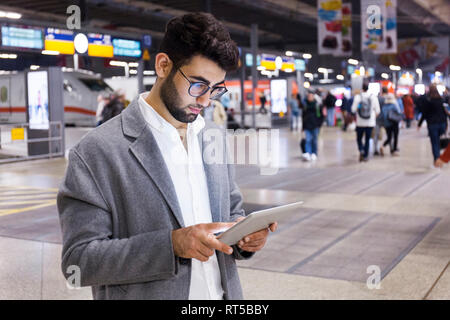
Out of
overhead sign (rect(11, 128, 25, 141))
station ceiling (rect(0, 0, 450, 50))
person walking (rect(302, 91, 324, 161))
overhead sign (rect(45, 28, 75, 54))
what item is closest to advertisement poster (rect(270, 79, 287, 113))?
station ceiling (rect(0, 0, 450, 50))

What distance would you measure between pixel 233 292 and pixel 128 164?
52cm

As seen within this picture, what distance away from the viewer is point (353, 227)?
21.3 ft

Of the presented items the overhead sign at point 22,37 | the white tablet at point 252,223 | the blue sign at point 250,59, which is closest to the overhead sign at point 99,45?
the overhead sign at point 22,37

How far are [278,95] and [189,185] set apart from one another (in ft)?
85.2

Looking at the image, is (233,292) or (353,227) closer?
(233,292)

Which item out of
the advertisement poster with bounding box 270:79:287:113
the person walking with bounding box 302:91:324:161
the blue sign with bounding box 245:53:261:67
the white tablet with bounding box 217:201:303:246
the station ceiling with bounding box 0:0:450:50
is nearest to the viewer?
the white tablet with bounding box 217:201:303:246

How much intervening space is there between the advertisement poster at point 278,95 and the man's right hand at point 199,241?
25.8m

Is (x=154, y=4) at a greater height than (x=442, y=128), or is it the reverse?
(x=154, y=4)

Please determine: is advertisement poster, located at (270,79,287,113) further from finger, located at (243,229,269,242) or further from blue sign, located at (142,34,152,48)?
finger, located at (243,229,269,242)

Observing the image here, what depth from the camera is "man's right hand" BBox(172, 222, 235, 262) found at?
4.88 feet

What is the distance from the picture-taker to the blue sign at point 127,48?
1498cm

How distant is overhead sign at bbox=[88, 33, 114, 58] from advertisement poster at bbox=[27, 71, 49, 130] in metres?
1.49
